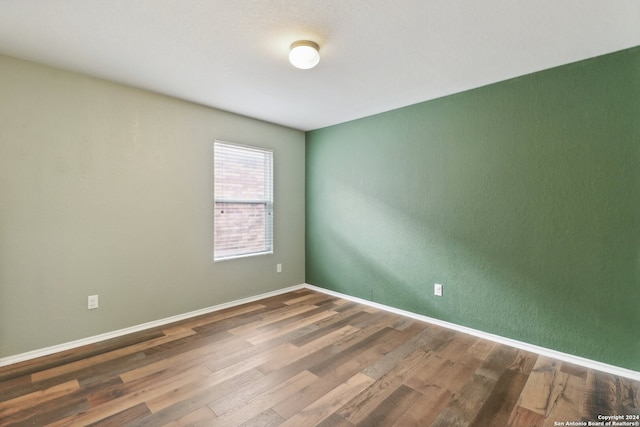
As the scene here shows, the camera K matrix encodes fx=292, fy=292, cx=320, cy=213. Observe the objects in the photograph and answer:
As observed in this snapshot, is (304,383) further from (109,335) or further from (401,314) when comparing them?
(109,335)

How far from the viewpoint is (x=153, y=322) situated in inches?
120

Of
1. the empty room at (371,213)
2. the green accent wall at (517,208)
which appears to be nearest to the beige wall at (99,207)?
the empty room at (371,213)

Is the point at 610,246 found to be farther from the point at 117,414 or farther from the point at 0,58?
the point at 0,58

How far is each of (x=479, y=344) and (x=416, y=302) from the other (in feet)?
2.50

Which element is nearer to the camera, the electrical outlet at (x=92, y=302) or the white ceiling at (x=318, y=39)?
the white ceiling at (x=318, y=39)

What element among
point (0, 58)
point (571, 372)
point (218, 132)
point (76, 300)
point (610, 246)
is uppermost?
point (0, 58)

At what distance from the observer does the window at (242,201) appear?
11.8 feet

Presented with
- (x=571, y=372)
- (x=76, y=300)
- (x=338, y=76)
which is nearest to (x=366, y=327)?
(x=571, y=372)

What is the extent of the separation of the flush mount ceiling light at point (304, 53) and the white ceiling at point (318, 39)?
55 mm

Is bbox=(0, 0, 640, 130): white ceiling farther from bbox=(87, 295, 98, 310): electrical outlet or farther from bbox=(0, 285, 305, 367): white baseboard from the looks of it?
bbox=(0, 285, 305, 367): white baseboard

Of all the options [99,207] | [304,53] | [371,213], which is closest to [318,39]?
[304,53]

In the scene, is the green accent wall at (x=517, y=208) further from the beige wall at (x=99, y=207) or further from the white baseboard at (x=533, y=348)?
the beige wall at (x=99, y=207)

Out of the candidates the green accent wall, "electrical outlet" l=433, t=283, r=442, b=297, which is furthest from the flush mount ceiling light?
"electrical outlet" l=433, t=283, r=442, b=297

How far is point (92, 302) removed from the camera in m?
2.69
